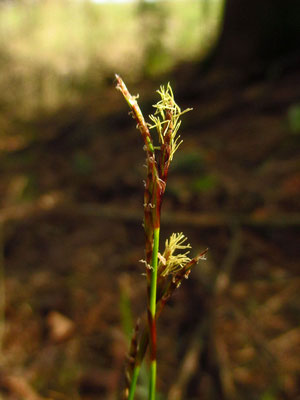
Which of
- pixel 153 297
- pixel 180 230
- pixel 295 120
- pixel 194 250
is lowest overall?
pixel 153 297

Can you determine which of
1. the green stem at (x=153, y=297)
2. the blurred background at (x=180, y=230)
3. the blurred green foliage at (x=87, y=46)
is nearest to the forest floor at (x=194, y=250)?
the blurred background at (x=180, y=230)

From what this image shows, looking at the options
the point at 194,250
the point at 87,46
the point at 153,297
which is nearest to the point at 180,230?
the point at 194,250

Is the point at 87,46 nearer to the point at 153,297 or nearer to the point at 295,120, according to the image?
the point at 295,120

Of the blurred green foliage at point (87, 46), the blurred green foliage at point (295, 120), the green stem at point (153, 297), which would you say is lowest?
the green stem at point (153, 297)

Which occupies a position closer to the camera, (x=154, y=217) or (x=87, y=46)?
(x=154, y=217)

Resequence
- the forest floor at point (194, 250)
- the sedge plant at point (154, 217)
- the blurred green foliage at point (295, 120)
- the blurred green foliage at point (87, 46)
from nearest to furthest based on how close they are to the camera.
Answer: the sedge plant at point (154, 217), the forest floor at point (194, 250), the blurred green foliage at point (295, 120), the blurred green foliage at point (87, 46)

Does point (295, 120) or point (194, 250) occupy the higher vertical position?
point (295, 120)

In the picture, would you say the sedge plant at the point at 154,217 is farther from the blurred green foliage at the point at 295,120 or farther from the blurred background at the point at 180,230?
the blurred green foliage at the point at 295,120

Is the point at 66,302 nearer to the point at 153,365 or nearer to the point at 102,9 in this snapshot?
the point at 153,365
